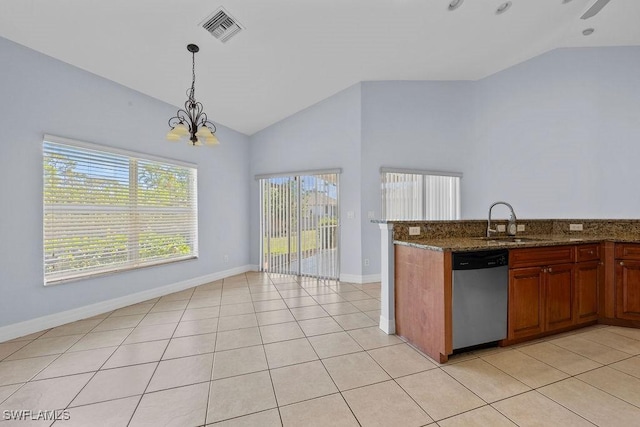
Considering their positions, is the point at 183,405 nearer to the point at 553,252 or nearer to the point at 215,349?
the point at 215,349

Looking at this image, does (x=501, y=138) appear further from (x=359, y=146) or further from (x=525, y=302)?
(x=525, y=302)

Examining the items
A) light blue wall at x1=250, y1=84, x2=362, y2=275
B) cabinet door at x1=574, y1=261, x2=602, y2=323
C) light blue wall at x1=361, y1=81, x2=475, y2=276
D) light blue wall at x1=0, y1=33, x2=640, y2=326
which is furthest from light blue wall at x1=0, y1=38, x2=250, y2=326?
cabinet door at x1=574, y1=261, x2=602, y2=323

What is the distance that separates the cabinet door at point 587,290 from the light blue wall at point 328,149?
269 cm

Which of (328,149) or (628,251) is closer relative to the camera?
(628,251)

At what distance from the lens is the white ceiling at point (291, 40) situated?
256 centimetres

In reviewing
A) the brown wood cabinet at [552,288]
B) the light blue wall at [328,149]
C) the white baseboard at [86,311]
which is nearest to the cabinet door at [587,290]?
the brown wood cabinet at [552,288]

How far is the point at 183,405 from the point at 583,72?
6.43m

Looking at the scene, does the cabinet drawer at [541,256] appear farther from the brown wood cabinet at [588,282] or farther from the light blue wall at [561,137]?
the light blue wall at [561,137]

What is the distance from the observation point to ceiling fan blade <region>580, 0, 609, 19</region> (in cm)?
327

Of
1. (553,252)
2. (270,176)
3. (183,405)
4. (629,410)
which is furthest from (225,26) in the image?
(629,410)

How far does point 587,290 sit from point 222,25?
4.62m

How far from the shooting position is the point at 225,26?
2.80 metres

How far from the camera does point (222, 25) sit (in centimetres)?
278

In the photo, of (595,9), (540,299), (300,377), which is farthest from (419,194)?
(300,377)
